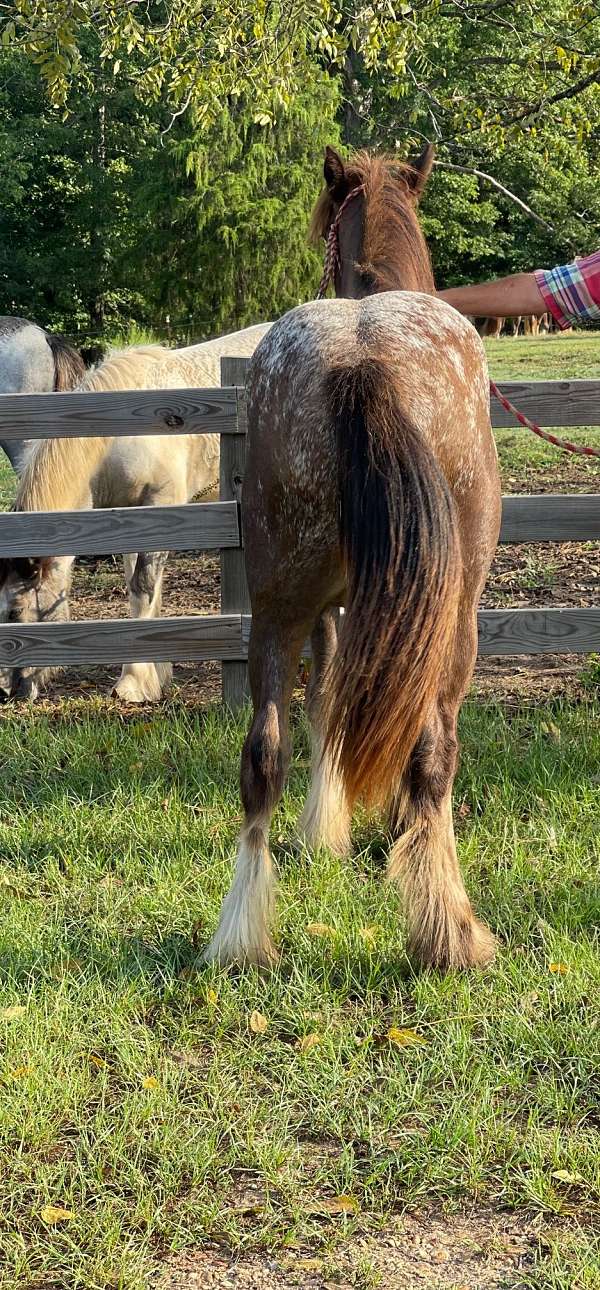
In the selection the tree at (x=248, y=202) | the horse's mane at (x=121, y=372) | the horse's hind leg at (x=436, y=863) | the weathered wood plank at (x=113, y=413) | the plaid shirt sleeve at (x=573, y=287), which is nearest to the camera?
the horse's hind leg at (x=436, y=863)

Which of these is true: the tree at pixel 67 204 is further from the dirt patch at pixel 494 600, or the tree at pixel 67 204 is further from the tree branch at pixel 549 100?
the dirt patch at pixel 494 600

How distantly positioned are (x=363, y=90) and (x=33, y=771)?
27.4 metres

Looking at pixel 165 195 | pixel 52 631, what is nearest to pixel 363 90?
pixel 165 195

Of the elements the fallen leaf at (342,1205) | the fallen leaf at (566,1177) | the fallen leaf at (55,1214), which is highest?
the fallen leaf at (566,1177)

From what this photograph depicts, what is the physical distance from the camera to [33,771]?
4.53m

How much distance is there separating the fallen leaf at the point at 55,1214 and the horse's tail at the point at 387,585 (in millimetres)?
1138

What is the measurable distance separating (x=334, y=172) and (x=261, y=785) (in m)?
2.19

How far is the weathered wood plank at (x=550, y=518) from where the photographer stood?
4996 mm

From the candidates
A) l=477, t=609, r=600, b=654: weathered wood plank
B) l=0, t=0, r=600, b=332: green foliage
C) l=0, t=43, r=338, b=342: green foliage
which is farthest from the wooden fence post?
l=0, t=43, r=338, b=342: green foliage

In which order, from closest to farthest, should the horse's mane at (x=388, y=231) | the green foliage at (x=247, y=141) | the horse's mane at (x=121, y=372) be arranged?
the horse's mane at (x=388, y=231)
the horse's mane at (x=121, y=372)
the green foliage at (x=247, y=141)

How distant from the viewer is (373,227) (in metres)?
3.57

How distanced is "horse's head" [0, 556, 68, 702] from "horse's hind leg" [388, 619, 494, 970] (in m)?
3.05

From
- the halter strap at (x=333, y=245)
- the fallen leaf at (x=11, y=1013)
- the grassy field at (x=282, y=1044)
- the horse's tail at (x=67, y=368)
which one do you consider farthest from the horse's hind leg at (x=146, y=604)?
the fallen leaf at (x=11, y=1013)

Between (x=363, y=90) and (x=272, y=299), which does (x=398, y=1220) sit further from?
(x=363, y=90)
